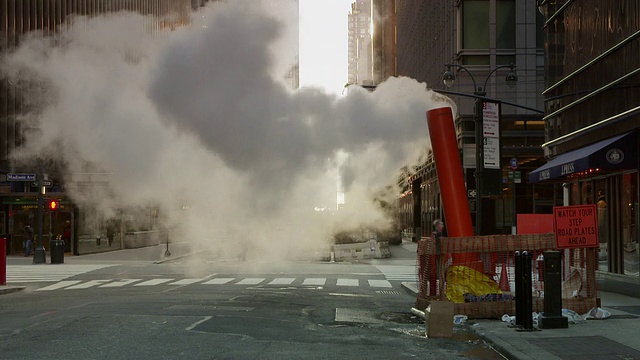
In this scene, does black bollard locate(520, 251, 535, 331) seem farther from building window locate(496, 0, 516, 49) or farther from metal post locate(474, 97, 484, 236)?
building window locate(496, 0, 516, 49)

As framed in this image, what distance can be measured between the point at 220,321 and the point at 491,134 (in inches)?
498

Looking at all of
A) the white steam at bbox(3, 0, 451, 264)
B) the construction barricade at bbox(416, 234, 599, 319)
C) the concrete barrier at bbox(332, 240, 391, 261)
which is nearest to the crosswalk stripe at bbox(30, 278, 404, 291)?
the white steam at bbox(3, 0, 451, 264)

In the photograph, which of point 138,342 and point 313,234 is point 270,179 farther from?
point 138,342

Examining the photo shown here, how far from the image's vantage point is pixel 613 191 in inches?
781

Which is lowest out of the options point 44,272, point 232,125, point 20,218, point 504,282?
point 44,272

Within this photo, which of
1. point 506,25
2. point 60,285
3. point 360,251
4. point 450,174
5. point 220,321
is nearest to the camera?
point 220,321

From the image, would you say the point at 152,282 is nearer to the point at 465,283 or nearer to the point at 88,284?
the point at 88,284

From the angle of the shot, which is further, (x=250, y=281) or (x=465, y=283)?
(x=250, y=281)

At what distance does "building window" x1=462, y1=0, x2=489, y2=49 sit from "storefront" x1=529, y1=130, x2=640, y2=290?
2267 centimetres

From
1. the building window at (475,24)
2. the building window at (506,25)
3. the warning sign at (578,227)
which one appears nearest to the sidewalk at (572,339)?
the warning sign at (578,227)

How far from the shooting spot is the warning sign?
13.6 meters

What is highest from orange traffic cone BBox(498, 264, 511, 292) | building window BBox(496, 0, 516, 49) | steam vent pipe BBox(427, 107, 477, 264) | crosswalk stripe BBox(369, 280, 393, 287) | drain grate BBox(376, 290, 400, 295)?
building window BBox(496, 0, 516, 49)

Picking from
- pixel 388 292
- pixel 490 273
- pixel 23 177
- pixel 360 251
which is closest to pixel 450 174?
pixel 490 273

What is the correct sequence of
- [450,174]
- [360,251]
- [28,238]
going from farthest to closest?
[28,238]
[360,251]
[450,174]
